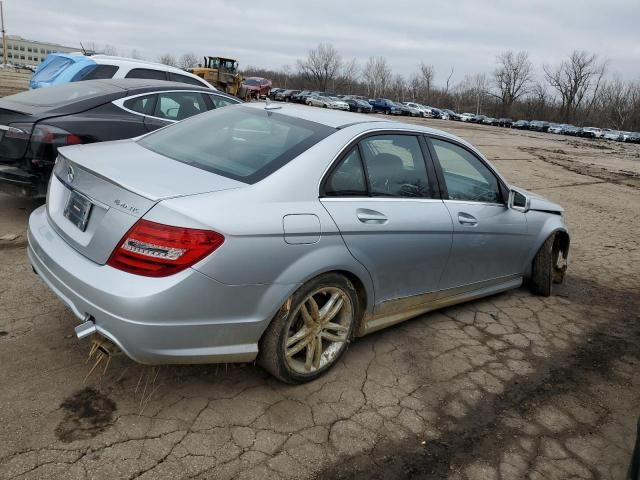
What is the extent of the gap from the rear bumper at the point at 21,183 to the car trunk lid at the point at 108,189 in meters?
1.96

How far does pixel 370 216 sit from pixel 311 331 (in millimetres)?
760

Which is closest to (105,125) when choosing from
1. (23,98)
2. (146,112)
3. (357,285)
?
(146,112)

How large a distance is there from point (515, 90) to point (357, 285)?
113m

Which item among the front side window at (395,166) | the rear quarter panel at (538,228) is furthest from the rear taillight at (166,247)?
the rear quarter panel at (538,228)

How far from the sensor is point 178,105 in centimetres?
640

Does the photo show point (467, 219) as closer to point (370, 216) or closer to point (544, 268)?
point (370, 216)

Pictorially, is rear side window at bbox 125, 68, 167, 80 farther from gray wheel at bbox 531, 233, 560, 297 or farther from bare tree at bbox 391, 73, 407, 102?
bare tree at bbox 391, 73, 407, 102

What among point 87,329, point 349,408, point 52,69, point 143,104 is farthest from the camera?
point 52,69

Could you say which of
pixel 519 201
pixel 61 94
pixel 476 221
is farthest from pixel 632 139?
pixel 61 94

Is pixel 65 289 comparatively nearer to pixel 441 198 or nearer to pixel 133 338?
pixel 133 338

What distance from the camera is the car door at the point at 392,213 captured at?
305 centimetres

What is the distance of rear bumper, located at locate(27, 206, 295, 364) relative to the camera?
2385 millimetres

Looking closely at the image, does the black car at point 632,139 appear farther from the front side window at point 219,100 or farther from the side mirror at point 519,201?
the side mirror at point 519,201

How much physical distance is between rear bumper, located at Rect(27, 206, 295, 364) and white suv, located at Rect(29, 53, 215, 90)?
6517mm
